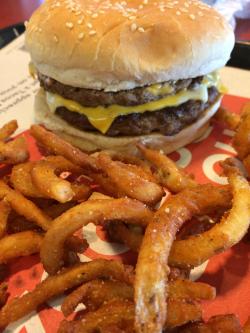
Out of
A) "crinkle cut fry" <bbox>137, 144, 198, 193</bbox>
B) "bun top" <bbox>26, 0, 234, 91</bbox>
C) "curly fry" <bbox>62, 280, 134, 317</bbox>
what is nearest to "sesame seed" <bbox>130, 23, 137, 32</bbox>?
"bun top" <bbox>26, 0, 234, 91</bbox>

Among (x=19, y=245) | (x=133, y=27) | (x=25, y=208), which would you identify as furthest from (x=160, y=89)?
(x=19, y=245)

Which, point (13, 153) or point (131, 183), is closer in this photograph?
point (131, 183)

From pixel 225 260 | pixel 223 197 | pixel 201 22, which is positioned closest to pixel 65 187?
pixel 223 197

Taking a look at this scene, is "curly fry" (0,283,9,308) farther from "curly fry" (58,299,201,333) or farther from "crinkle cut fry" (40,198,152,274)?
"curly fry" (58,299,201,333)

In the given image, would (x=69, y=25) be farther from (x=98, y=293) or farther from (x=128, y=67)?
(x=98, y=293)

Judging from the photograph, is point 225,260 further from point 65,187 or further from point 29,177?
point 29,177

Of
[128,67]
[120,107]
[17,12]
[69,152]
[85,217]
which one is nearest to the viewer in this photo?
[85,217]
